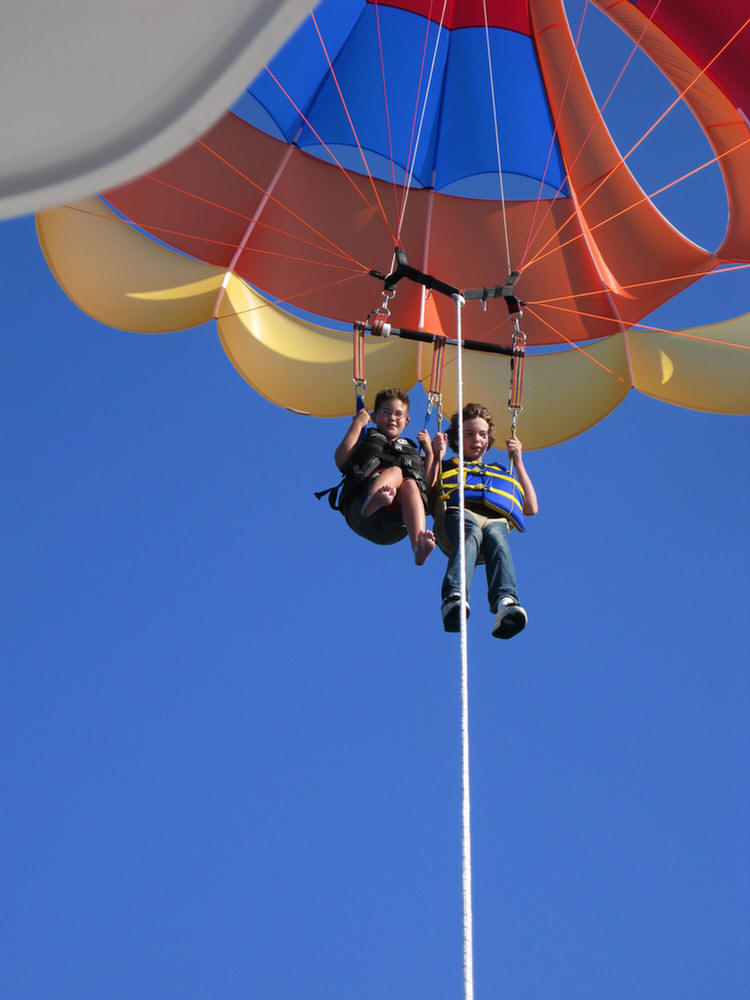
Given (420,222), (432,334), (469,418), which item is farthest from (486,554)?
(420,222)

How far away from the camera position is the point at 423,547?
4715 millimetres

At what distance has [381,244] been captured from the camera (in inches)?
263

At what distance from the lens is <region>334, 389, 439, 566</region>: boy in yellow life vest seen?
4961 mm

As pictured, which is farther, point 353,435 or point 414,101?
point 414,101

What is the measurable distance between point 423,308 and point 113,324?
5.46 feet

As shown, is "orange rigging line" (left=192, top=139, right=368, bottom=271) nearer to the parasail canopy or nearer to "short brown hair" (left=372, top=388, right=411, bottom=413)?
the parasail canopy

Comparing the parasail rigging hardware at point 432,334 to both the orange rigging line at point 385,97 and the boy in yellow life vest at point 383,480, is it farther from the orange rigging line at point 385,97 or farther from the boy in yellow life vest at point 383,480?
the orange rigging line at point 385,97

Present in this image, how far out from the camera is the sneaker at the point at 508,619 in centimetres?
463

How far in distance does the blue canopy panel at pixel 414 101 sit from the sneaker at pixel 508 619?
9.21 ft

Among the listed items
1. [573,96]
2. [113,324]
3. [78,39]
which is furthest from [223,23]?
[573,96]

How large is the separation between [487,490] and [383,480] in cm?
49

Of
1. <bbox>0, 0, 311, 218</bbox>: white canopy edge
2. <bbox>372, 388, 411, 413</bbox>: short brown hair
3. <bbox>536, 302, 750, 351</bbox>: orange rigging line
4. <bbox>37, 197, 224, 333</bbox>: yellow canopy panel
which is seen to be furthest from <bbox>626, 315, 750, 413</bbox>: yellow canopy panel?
<bbox>0, 0, 311, 218</bbox>: white canopy edge

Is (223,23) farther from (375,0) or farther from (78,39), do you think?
(375,0)

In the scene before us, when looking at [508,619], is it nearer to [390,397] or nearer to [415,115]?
[390,397]
